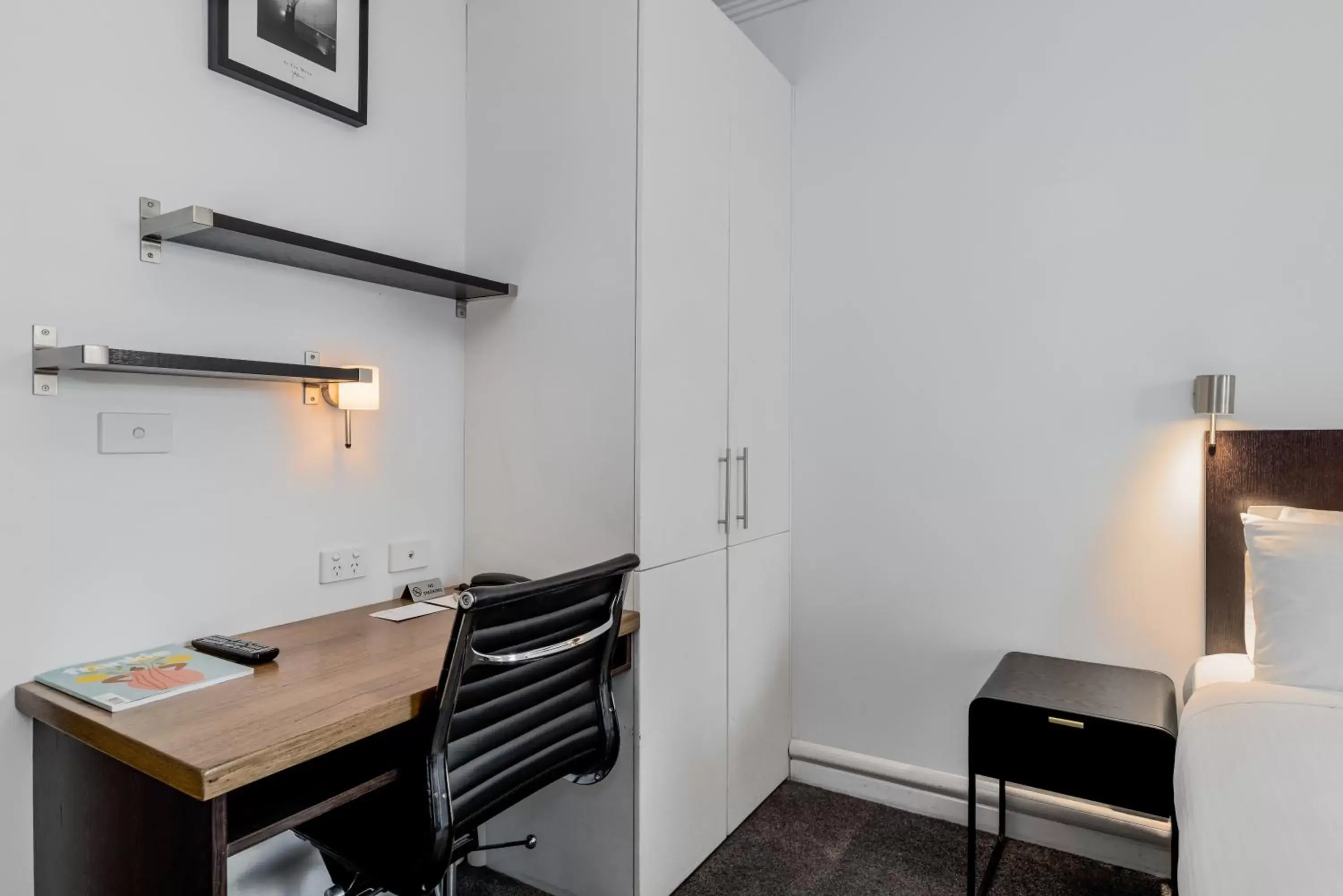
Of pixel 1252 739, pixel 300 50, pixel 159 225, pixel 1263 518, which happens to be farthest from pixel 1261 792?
pixel 300 50

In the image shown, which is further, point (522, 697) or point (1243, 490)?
point (1243, 490)

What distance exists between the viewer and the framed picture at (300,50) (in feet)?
5.56

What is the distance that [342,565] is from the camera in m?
1.96

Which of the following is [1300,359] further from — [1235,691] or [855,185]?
[855,185]

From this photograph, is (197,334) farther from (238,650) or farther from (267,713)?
(267,713)

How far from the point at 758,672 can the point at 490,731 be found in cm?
128

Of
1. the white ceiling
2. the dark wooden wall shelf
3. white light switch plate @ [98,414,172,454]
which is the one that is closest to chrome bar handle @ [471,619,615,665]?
white light switch plate @ [98,414,172,454]

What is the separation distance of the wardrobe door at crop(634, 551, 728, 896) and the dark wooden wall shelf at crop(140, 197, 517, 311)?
92cm

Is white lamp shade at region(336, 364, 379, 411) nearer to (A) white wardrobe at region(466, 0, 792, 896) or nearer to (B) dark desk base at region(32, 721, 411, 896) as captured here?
(A) white wardrobe at region(466, 0, 792, 896)

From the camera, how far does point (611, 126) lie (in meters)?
1.99

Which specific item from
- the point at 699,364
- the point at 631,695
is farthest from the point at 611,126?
the point at 631,695

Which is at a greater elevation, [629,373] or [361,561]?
[629,373]

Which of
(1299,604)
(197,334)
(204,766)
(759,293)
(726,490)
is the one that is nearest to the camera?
(204,766)

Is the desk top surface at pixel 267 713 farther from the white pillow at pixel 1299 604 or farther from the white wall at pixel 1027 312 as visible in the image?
the white pillow at pixel 1299 604
